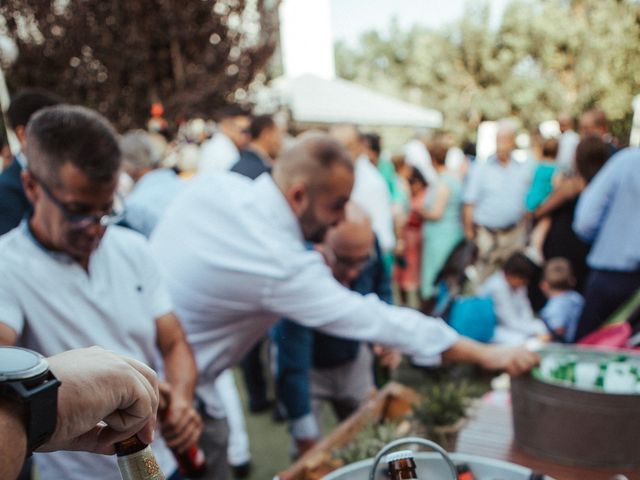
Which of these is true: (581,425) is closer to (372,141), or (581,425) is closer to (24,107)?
(24,107)

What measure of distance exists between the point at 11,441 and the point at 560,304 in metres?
3.44

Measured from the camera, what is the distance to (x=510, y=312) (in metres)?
3.79

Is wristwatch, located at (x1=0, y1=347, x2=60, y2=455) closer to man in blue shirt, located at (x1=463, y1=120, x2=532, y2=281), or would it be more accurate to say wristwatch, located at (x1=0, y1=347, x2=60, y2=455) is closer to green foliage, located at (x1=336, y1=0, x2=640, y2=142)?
man in blue shirt, located at (x1=463, y1=120, x2=532, y2=281)

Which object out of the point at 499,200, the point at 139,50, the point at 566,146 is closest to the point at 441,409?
the point at 499,200

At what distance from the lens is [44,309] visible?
1.25m

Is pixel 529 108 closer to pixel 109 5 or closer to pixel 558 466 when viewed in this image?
pixel 109 5

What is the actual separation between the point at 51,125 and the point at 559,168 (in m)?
4.49

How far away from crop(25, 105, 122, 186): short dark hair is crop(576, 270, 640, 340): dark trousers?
237 centimetres

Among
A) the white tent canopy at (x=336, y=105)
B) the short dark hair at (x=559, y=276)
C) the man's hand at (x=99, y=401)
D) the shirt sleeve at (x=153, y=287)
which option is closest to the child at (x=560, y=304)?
the short dark hair at (x=559, y=276)

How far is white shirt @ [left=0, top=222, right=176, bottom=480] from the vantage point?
4.02 ft

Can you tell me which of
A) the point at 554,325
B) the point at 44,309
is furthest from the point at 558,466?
the point at 554,325

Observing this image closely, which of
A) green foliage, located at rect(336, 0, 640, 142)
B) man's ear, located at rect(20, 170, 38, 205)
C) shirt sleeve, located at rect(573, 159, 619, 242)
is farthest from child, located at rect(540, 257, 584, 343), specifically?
green foliage, located at rect(336, 0, 640, 142)

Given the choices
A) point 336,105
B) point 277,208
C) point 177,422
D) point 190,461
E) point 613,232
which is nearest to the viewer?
point 177,422

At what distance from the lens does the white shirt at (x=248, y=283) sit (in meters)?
1.62
